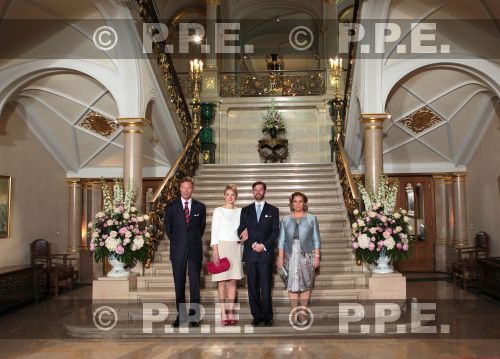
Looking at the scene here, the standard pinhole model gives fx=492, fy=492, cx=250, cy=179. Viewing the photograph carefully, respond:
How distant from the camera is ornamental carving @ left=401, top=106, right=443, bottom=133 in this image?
32.3 ft

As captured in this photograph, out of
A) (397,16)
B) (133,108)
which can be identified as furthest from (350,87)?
(133,108)

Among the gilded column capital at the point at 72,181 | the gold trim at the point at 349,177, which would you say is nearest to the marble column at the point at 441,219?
the gold trim at the point at 349,177

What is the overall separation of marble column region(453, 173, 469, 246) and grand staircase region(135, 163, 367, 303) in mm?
3576

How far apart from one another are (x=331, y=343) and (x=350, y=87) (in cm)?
537

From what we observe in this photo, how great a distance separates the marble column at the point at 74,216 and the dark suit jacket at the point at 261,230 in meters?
7.09

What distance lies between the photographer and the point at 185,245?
5789 mm

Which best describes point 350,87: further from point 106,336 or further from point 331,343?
point 106,336

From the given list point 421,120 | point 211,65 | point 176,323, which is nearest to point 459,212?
point 421,120

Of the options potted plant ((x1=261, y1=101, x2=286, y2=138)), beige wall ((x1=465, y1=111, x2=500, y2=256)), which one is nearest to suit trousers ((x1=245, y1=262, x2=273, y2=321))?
beige wall ((x1=465, y1=111, x2=500, y2=256))

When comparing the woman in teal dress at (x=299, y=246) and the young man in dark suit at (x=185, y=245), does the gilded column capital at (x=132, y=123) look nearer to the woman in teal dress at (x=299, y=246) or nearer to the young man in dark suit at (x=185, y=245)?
the young man in dark suit at (x=185, y=245)

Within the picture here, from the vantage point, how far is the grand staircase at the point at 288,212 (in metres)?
6.88

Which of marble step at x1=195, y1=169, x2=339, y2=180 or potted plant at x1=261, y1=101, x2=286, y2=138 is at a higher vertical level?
potted plant at x1=261, y1=101, x2=286, y2=138

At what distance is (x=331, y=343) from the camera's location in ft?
17.7

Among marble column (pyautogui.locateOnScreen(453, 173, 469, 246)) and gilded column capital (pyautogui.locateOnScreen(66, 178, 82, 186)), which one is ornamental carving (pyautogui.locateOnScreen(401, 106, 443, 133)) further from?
gilded column capital (pyautogui.locateOnScreen(66, 178, 82, 186))
